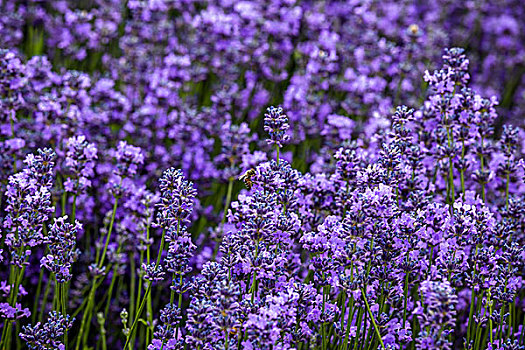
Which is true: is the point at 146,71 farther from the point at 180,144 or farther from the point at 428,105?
the point at 428,105

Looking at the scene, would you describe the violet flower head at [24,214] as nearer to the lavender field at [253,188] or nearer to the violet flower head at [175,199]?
the lavender field at [253,188]

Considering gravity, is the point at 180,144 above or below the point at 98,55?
below

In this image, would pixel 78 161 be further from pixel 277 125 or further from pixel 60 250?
pixel 277 125

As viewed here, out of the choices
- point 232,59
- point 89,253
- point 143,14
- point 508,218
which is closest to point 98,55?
point 143,14

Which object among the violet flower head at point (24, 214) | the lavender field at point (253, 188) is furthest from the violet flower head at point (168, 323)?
the violet flower head at point (24, 214)

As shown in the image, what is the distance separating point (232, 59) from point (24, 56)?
1.44 metres

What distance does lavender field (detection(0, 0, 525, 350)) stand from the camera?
1.95 m

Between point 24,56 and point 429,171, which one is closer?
point 429,171

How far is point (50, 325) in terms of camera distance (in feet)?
6.43

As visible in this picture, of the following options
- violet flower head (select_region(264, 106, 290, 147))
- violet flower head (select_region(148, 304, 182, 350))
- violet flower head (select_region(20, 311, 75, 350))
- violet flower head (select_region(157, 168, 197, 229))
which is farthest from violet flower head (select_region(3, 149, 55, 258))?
violet flower head (select_region(264, 106, 290, 147))

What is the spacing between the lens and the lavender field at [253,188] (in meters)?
1.95

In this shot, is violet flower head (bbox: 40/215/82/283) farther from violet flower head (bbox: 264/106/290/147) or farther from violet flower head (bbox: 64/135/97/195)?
violet flower head (bbox: 264/106/290/147)

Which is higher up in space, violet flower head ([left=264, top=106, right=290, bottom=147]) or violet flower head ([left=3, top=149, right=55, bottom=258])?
violet flower head ([left=264, top=106, right=290, bottom=147])

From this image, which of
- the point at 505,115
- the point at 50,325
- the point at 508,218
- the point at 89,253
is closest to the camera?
the point at 50,325
